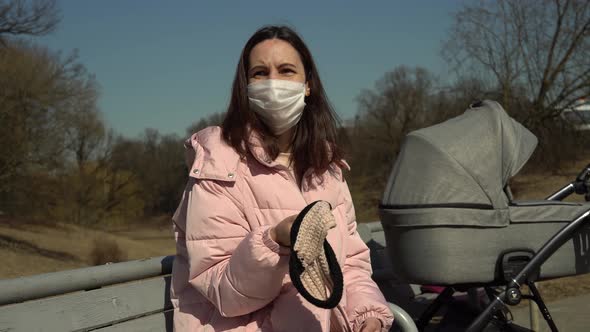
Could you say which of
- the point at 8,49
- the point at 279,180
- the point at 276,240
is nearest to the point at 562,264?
the point at 279,180

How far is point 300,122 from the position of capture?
2.96 metres

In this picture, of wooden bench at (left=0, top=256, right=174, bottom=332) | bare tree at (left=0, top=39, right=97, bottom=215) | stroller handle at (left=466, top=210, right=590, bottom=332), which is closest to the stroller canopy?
stroller handle at (left=466, top=210, right=590, bottom=332)

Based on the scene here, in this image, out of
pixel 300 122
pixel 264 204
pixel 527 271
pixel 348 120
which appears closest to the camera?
pixel 264 204

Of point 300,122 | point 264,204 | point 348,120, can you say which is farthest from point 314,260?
point 348,120

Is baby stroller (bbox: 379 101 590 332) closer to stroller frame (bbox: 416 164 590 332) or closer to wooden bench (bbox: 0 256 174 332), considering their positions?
stroller frame (bbox: 416 164 590 332)

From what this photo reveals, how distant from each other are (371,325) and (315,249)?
650mm

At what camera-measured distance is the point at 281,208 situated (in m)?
2.55

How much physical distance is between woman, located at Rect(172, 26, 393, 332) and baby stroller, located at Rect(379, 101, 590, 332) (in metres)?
0.85

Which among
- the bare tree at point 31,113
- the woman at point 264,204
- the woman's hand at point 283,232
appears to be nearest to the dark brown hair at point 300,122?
the woman at point 264,204

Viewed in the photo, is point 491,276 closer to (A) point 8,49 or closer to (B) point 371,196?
(A) point 8,49

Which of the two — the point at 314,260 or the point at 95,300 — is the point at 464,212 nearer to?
the point at 314,260

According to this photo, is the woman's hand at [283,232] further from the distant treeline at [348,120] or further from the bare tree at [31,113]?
the bare tree at [31,113]

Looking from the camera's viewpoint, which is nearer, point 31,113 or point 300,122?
point 300,122

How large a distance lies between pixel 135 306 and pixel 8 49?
27.9 metres
